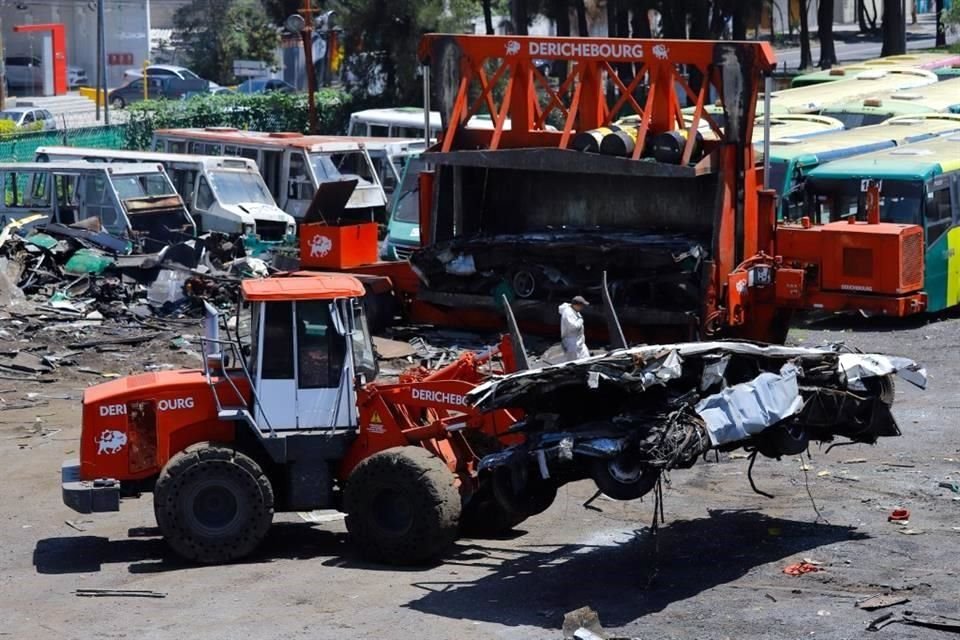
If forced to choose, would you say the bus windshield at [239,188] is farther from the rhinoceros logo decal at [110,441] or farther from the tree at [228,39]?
the tree at [228,39]

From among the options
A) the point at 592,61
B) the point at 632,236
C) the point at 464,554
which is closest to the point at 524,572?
the point at 464,554

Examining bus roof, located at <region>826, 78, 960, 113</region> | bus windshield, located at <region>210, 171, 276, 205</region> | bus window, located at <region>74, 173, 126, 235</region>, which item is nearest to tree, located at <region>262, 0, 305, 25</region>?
bus roof, located at <region>826, 78, 960, 113</region>

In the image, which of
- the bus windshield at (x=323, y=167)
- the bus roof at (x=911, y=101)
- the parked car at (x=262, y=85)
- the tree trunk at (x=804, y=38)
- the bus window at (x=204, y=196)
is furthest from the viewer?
the parked car at (x=262, y=85)

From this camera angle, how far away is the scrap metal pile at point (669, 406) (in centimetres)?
1025

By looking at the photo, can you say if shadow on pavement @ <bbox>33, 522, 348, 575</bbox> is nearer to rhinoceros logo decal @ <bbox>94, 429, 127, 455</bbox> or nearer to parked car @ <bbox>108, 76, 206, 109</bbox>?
rhinoceros logo decal @ <bbox>94, 429, 127, 455</bbox>

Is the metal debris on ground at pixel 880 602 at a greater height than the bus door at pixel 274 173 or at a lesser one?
lesser

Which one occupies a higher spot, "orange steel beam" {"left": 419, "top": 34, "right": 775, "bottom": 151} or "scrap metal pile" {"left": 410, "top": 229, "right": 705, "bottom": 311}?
"orange steel beam" {"left": 419, "top": 34, "right": 775, "bottom": 151}

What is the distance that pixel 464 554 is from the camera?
1164 cm

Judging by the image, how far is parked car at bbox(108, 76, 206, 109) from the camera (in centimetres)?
5791

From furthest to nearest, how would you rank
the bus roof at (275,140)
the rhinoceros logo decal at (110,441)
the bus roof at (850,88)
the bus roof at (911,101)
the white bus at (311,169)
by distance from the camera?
the bus roof at (850,88)
the bus roof at (911,101)
the bus roof at (275,140)
the white bus at (311,169)
the rhinoceros logo decal at (110,441)

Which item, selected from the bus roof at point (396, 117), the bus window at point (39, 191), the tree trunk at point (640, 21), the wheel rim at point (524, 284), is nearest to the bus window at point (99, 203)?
the bus window at point (39, 191)

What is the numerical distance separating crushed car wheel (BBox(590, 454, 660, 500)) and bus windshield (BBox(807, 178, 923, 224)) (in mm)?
11372

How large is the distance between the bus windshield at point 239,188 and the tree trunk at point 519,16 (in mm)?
16260

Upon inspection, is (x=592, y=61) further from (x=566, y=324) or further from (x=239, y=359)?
(x=239, y=359)
